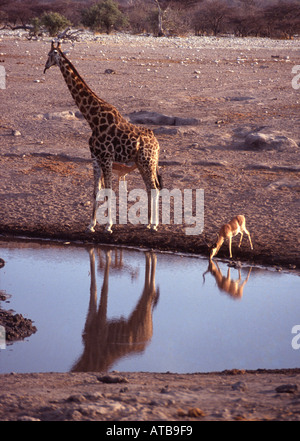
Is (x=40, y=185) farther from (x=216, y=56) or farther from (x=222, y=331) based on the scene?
(x=216, y=56)

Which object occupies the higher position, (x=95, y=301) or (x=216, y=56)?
(x=216, y=56)

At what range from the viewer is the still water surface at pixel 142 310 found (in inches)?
227

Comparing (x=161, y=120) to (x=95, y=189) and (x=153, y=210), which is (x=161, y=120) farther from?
(x=95, y=189)

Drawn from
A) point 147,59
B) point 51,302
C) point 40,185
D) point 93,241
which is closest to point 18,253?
point 93,241

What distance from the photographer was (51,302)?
6.96 metres

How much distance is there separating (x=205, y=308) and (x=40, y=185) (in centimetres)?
467

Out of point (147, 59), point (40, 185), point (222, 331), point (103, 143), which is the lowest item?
point (222, 331)

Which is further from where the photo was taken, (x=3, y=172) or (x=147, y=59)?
(x=147, y=59)

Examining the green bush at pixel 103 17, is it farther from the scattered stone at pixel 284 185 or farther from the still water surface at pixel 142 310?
the still water surface at pixel 142 310

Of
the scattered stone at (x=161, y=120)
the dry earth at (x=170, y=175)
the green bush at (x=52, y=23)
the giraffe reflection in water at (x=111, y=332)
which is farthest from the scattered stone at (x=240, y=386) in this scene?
the green bush at (x=52, y=23)

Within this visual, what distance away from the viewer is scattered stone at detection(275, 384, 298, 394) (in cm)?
437

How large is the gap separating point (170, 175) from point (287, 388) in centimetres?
706

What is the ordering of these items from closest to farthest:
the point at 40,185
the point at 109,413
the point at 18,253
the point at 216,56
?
the point at 109,413 → the point at 18,253 → the point at 40,185 → the point at 216,56

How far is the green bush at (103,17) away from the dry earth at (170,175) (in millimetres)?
14454
